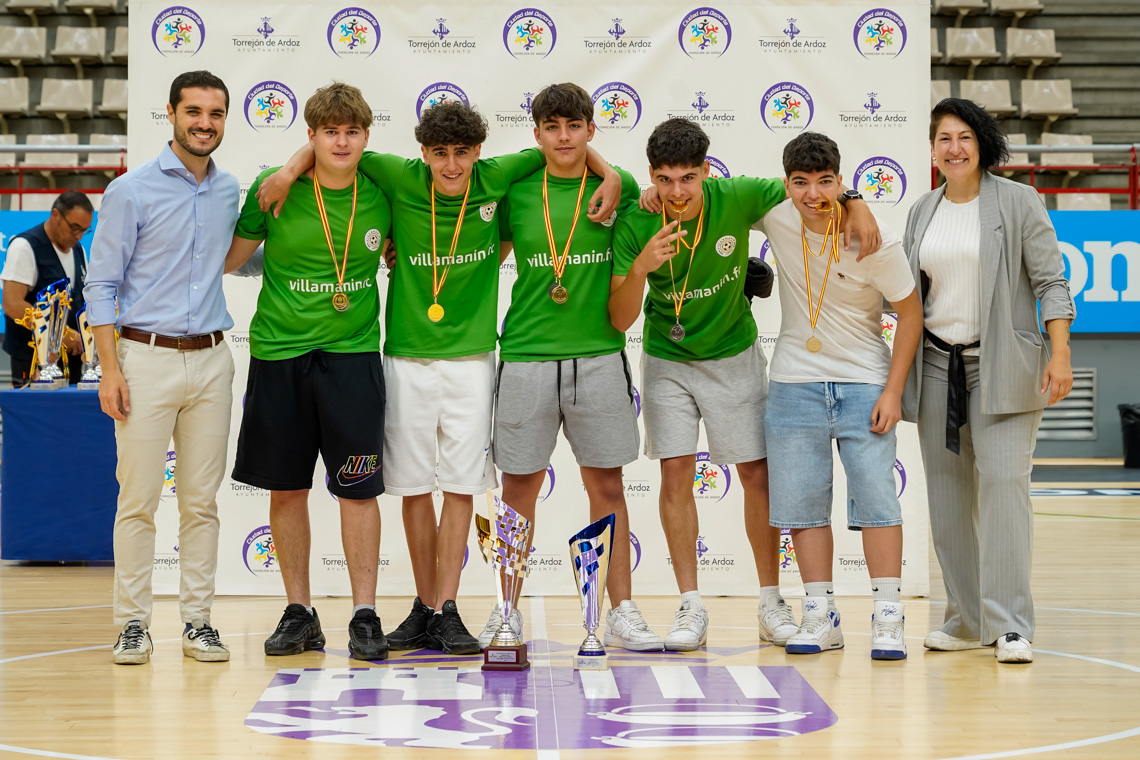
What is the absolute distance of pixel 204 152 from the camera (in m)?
3.48

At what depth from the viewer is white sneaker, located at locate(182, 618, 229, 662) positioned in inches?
137

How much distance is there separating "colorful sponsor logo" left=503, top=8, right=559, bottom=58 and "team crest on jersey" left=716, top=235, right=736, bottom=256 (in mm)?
A: 1677

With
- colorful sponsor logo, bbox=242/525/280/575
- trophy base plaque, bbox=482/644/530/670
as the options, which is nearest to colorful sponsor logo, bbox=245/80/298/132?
colorful sponsor logo, bbox=242/525/280/575

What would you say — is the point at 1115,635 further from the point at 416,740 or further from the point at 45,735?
the point at 45,735

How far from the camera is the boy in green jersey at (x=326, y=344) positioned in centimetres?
351

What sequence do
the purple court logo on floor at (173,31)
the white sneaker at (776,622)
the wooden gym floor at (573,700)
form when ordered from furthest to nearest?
the purple court logo on floor at (173,31)
the white sneaker at (776,622)
the wooden gym floor at (573,700)

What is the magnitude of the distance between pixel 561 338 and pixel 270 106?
210cm

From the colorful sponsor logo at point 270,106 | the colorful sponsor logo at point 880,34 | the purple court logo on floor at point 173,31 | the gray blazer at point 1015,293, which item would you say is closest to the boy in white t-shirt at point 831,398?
the gray blazer at point 1015,293

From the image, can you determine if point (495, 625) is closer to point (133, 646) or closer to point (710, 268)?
point (133, 646)

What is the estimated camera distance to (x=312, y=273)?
139 inches

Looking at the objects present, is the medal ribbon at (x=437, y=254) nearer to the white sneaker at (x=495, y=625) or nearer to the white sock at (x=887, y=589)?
the white sneaker at (x=495, y=625)

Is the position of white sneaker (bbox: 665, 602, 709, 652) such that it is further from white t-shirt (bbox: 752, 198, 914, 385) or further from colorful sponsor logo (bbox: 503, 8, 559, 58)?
colorful sponsor logo (bbox: 503, 8, 559, 58)

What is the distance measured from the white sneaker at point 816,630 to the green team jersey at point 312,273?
1665 millimetres

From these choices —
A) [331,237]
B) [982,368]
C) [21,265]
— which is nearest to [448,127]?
[331,237]
